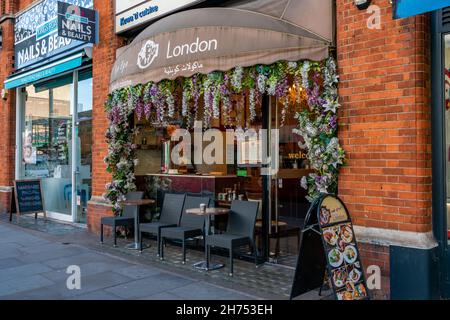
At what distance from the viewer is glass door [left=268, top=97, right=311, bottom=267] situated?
268 inches

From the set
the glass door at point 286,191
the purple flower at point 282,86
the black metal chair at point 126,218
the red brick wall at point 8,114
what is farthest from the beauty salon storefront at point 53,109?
the purple flower at point 282,86

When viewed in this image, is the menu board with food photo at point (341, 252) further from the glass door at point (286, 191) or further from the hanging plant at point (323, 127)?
the glass door at point (286, 191)

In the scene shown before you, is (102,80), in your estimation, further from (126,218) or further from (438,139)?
(438,139)

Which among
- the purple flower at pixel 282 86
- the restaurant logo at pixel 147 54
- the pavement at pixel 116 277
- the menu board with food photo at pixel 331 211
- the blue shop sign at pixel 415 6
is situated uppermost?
the restaurant logo at pixel 147 54

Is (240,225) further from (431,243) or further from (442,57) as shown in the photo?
(442,57)

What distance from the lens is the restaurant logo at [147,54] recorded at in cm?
681

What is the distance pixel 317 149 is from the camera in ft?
17.2

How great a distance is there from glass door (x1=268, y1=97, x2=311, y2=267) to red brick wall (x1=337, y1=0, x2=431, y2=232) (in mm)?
1709

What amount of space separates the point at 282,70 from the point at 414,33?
162 centimetres

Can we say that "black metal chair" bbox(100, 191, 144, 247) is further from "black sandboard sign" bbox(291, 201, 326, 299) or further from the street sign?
"black sandboard sign" bbox(291, 201, 326, 299)

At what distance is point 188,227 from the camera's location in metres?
7.07

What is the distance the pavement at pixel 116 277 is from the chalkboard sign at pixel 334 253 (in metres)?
0.58

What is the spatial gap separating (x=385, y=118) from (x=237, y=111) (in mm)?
3246

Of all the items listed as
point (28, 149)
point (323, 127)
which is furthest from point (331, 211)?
point (28, 149)
